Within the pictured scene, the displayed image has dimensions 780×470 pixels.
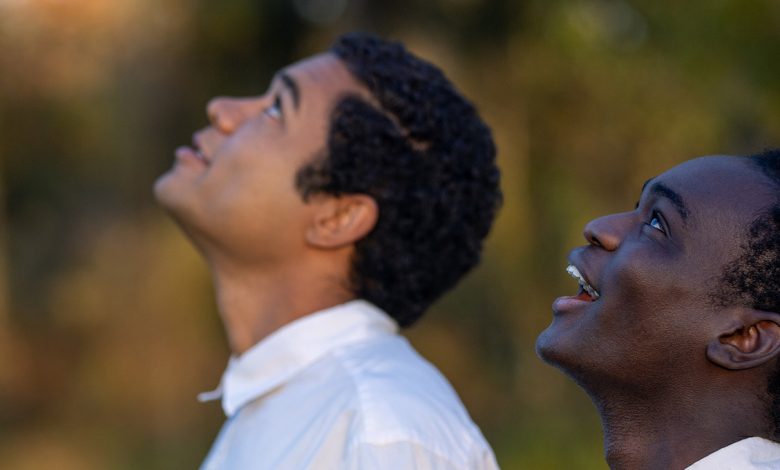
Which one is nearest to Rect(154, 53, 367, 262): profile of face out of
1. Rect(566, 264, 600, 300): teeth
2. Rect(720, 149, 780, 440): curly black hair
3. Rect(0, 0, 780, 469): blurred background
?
Rect(566, 264, 600, 300): teeth

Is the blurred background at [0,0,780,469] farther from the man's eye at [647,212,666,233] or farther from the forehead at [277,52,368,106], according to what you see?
the man's eye at [647,212,666,233]

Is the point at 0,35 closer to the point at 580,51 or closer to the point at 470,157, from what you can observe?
the point at 580,51

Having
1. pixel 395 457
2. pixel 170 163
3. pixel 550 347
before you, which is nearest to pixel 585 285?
pixel 550 347

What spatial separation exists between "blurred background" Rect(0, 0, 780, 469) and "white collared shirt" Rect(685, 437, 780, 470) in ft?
16.7

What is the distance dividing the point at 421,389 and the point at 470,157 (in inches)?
32.5

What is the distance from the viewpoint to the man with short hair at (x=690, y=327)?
5.98ft

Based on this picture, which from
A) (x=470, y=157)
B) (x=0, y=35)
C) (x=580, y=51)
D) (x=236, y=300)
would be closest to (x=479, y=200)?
(x=470, y=157)

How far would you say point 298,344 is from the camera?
2.80 m

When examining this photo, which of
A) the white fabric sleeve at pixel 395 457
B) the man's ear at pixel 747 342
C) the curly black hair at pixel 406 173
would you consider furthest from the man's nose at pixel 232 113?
the man's ear at pixel 747 342

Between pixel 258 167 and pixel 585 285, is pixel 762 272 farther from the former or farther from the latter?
pixel 258 167

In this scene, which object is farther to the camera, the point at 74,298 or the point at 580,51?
the point at 74,298

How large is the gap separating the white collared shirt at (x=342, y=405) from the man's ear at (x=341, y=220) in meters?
0.21

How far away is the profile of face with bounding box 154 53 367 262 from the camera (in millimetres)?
2924

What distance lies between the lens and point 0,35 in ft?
37.6
